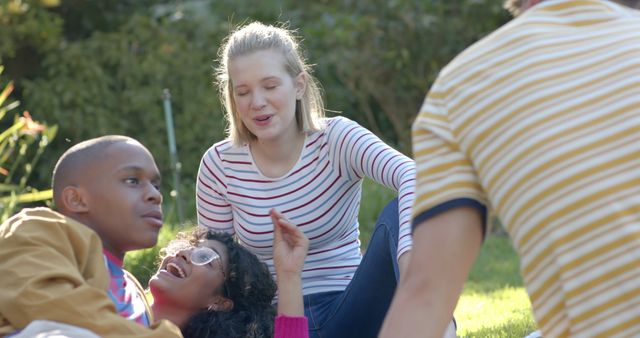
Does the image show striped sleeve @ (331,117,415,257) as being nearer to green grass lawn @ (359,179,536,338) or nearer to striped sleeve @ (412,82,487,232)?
green grass lawn @ (359,179,536,338)

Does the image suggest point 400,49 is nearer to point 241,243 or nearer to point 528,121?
point 241,243

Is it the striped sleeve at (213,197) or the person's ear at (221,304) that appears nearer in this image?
the person's ear at (221,304)

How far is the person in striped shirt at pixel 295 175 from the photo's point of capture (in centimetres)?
396

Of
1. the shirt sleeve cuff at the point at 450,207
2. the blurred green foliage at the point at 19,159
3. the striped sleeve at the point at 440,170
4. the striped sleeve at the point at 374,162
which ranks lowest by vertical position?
the blurred green foliage at the point at 19,159

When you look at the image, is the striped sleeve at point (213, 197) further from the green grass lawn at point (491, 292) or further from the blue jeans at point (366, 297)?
the green grass lawn at point (491, 292)

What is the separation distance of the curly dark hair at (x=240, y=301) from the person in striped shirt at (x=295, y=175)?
0.25 metres

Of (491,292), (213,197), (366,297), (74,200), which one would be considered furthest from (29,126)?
(74,200)

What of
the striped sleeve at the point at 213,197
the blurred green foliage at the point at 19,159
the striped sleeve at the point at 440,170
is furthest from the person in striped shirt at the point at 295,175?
the blurred green foliage at the point at 19,159

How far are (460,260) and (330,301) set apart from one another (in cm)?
208

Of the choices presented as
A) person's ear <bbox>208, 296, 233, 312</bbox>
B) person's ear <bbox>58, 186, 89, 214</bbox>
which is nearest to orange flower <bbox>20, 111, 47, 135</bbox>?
person's ear <bbox>208, 296, 233, 312</bbox>

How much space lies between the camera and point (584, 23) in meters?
2.08

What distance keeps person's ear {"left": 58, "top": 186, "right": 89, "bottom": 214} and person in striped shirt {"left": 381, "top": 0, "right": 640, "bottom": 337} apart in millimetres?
1287

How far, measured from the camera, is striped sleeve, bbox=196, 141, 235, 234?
4137 millimetres

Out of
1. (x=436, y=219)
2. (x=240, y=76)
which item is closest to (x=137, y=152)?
(x=240, y=76)
